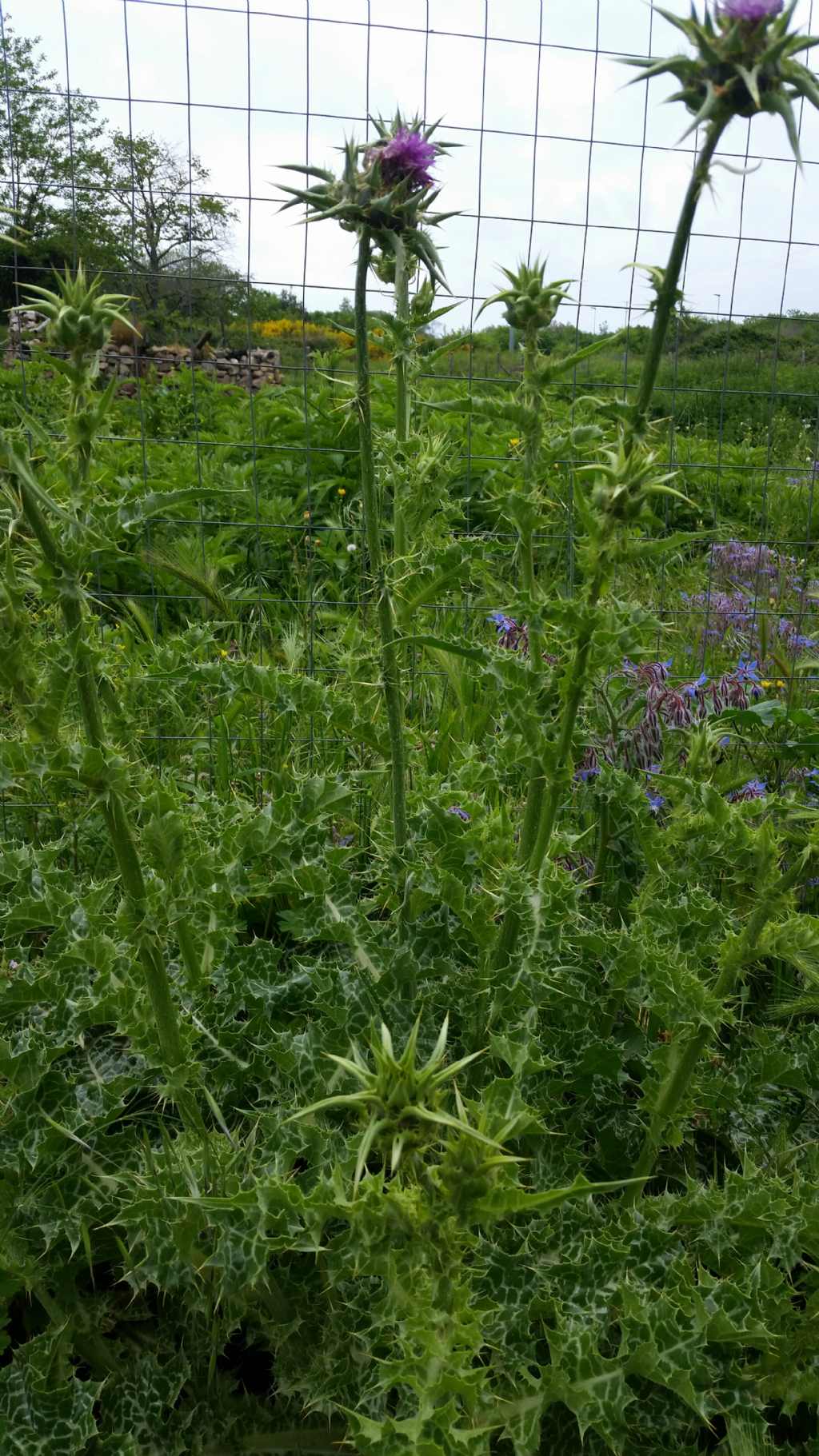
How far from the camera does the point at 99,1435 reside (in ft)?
5.64

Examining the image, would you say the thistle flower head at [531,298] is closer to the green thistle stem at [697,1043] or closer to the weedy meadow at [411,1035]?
the weedy meadow at [411,1035]

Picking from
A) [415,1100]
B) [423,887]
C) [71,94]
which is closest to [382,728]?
[423,887]

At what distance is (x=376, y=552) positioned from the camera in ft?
6.21

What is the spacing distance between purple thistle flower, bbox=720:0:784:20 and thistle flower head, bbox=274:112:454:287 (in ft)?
1.59

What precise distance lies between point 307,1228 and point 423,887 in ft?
2.38

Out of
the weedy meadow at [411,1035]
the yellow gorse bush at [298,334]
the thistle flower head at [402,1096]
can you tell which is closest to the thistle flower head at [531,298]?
the weedy meadow at [411,1035]

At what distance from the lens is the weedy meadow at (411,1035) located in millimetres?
1510

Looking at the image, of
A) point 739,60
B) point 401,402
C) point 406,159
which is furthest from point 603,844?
point 739,60

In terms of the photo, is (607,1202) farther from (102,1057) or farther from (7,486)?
(7,486)

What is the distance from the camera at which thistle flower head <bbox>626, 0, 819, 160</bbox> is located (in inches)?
51.1

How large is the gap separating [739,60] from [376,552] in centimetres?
89

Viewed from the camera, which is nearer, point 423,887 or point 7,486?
point 7,486

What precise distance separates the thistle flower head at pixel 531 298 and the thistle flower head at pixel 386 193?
0.21 meters

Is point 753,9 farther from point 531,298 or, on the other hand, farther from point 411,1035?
point 411,1035
